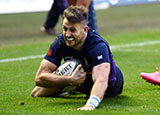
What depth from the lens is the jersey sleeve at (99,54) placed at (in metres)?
5.31

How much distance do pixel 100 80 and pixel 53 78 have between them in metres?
0.61

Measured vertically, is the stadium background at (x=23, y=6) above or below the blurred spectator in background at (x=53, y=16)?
below

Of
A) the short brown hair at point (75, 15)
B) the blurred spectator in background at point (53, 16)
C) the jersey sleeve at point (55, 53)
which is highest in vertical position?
the short brown hair at point (75, 15)

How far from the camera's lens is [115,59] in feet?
29.8

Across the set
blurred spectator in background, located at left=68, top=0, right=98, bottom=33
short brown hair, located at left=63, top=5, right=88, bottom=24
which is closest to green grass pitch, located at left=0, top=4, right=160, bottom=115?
blurred spectator in background, located at left=68, top=0, right=98, bottom=33

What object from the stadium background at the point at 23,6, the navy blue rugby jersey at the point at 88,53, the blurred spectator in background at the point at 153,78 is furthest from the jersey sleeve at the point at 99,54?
the stadium background at the point at 23,6

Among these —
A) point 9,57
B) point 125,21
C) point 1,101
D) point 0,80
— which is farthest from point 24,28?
point 1,101

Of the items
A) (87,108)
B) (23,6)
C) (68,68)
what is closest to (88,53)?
(68,68)

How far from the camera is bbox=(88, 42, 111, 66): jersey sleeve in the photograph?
5312 mm

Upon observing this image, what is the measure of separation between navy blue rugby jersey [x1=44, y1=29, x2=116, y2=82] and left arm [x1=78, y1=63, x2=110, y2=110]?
72 mm

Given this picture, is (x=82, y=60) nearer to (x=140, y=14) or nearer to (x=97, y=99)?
(x=97, y=99)

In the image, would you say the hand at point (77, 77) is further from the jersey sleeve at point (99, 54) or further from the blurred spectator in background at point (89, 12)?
the blurred spectator in background at point (89, 12)

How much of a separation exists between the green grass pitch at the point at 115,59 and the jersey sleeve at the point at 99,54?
0.49m

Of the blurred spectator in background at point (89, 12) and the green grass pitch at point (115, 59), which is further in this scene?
the blurred spectator in background at point (89, 12)
